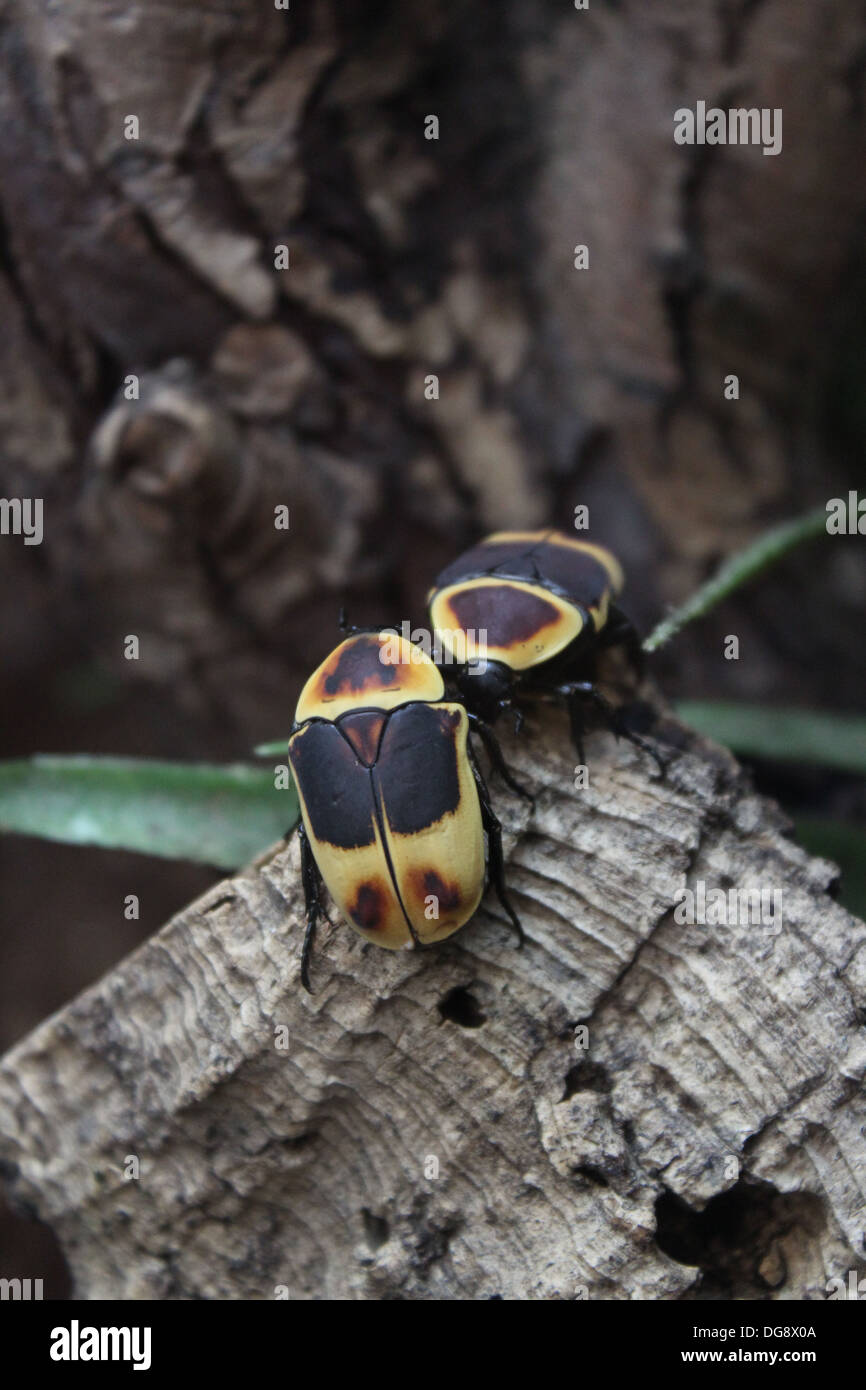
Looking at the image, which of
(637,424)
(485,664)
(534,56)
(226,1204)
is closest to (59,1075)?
(226,1204)

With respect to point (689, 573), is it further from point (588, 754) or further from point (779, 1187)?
point (779, 1187)

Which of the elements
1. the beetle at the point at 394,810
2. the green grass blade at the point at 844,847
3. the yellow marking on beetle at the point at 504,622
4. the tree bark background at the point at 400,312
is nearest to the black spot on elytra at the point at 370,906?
the beetle at the point at 394,810

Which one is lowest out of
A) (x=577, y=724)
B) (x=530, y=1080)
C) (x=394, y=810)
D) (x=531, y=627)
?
(x=530, y=1080)

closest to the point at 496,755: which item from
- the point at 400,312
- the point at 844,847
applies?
the point at 844,847

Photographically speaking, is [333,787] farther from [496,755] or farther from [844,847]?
[844,847]

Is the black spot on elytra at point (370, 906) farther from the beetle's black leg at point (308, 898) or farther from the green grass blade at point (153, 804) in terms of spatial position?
the green grass blade at point (153, 804)
